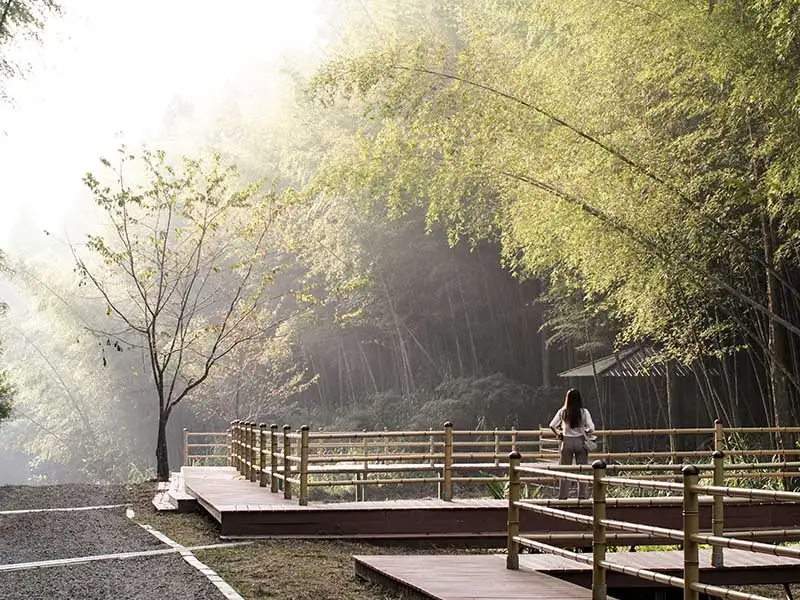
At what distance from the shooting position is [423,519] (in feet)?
30.3

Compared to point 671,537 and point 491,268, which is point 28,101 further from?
point 491,268

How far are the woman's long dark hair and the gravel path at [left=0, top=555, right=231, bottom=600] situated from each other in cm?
328

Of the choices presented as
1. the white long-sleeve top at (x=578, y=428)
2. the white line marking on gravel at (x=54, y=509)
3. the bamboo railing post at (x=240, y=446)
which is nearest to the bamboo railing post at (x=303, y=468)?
the white long-sleeve top at (x=578, y=428)

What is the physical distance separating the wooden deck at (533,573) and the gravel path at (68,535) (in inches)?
97.4

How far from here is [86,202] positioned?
6359cm

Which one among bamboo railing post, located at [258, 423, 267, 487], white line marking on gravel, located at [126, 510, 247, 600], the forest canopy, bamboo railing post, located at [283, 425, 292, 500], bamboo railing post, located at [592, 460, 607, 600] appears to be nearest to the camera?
bamboo railing post, located at [592, 460, 607, 600]

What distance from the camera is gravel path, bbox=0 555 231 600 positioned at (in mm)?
6304

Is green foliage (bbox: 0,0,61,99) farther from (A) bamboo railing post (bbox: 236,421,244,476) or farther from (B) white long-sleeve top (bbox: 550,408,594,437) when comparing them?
(B) white long-sleeve top (bbox: 550,408,594,437)

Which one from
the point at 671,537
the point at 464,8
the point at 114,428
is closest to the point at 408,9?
the point at 464,8

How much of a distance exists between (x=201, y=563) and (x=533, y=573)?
2.34 meters

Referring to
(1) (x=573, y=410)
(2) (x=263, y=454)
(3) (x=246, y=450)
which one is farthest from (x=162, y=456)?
(1) (x=573, y=410)

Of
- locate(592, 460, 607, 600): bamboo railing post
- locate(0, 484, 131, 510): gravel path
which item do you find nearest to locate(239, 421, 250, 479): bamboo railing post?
locate(0, 484, 131, 510): gravel path

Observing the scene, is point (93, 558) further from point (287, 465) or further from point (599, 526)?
point (599, 526)

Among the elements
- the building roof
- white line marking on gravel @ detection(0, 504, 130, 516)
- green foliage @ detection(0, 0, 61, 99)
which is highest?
green foliage @ detection(0, 0, 61, 99)
